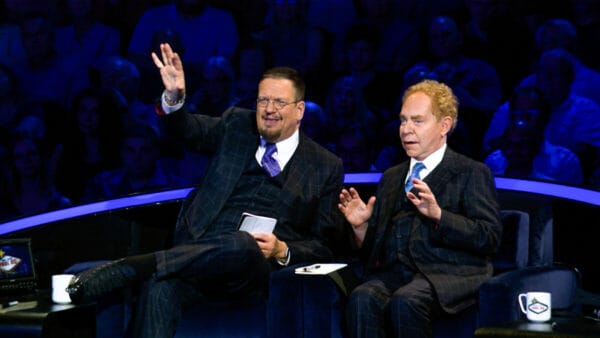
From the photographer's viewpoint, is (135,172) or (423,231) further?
(135,172)

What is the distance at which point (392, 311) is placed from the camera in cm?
345

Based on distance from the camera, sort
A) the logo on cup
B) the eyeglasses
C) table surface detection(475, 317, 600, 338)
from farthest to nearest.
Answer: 1. the eyeglasses
2. the logo on cup
3. table surface detection(475, 317, 600, 338)

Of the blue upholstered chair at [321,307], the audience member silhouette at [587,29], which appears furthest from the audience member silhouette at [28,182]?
the audience member silhouette at [587,29]

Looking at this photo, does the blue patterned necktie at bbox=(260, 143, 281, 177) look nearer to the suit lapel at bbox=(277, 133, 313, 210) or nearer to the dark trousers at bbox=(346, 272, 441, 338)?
the suit lapel at bbox=(277, 133, 313, 210)

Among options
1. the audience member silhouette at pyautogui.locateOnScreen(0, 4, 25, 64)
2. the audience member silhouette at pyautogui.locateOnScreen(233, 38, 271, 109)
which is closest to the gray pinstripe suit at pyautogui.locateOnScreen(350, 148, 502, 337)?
the audience member silhouette at pyautogui.locateOnScreen(233, 38, 271, 109)

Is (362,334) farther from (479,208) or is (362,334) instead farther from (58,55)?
(58,55)

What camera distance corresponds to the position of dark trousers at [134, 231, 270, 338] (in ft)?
11.7

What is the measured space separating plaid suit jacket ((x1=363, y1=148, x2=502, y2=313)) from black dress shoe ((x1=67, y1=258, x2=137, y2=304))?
990 millimetres

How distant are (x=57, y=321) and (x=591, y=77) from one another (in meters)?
2.61

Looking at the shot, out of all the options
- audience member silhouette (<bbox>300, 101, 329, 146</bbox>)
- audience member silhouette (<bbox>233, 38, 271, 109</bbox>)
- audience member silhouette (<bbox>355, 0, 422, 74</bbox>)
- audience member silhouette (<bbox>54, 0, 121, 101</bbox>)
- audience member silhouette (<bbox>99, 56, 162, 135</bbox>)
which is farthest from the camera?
audience member silhouette (<bbox>54, 0, 121, 101</bbox>)

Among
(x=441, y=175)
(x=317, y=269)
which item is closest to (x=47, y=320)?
(x=317, y=269)

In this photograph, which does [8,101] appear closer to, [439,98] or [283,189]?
[283,189]

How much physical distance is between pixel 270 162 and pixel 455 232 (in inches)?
39.8

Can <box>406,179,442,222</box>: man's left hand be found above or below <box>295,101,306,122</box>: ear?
below
